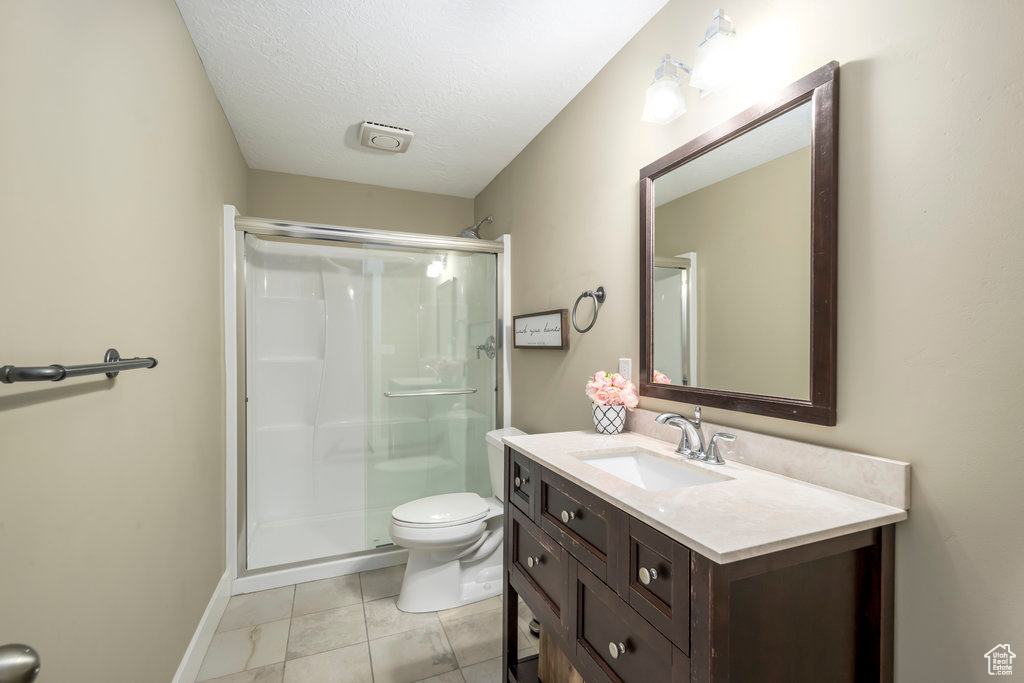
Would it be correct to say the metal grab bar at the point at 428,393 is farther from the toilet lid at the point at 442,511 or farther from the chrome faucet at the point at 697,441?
the chrome faucet at the point at 697,441

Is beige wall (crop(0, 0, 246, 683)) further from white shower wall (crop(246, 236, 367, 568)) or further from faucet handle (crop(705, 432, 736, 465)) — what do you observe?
faucet handle (crop(705, 432, 736, 465))

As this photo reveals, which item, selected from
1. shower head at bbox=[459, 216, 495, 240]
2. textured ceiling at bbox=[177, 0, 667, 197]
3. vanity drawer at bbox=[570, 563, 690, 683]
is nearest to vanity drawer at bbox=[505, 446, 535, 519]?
vanity drawer at bbox=[570, 563, 690, 683]

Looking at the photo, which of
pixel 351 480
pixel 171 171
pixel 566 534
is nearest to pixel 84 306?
pixel 171 171

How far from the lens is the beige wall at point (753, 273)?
3.60 feet

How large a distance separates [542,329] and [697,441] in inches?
45.3

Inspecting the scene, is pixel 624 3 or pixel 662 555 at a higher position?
pixel 624 3

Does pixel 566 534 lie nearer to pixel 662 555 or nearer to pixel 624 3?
pixel 662 555

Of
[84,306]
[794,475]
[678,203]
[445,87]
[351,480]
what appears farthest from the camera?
[351,480]

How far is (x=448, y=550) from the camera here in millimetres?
2084

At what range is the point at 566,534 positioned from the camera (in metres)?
1.17

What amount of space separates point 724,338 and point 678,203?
0.47 meters

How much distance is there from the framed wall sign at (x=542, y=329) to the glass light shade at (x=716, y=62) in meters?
1.08

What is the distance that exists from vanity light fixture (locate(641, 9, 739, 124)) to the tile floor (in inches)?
79.7

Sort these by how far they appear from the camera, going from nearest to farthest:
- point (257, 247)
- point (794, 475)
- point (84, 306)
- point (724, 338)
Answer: point (84, 306), point (794, 475), point (724, 338), point (257, 247)
